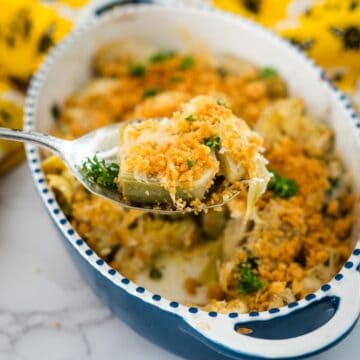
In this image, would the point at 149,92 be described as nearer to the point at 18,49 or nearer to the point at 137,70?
the point at 137,70

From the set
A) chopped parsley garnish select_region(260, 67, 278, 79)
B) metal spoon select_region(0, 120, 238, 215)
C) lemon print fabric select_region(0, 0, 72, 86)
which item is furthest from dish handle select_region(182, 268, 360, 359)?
lemon print fabric select_region(0, 0, 72, 86)

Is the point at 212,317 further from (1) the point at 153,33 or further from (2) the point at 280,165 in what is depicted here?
(1) the point at 153,33

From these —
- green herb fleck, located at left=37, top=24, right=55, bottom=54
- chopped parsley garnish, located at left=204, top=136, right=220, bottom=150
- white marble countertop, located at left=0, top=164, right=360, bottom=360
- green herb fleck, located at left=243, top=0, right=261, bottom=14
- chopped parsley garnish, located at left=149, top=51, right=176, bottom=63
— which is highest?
green herb fleck, located at left=243, top=0, right=261, bottom=14

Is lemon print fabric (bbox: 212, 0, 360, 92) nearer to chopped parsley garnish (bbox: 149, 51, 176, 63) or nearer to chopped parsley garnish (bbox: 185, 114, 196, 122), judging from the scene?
chopped parsley garnish (bbox: 149, 51, 176, 63)

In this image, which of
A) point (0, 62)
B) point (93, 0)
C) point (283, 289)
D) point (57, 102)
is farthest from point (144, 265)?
point (93, 0)

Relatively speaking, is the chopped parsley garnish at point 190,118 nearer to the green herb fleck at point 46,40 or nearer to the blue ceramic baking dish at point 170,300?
the blue ceramic baking dish at point 170,300

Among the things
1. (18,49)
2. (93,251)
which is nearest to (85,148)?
→ (93,251)
